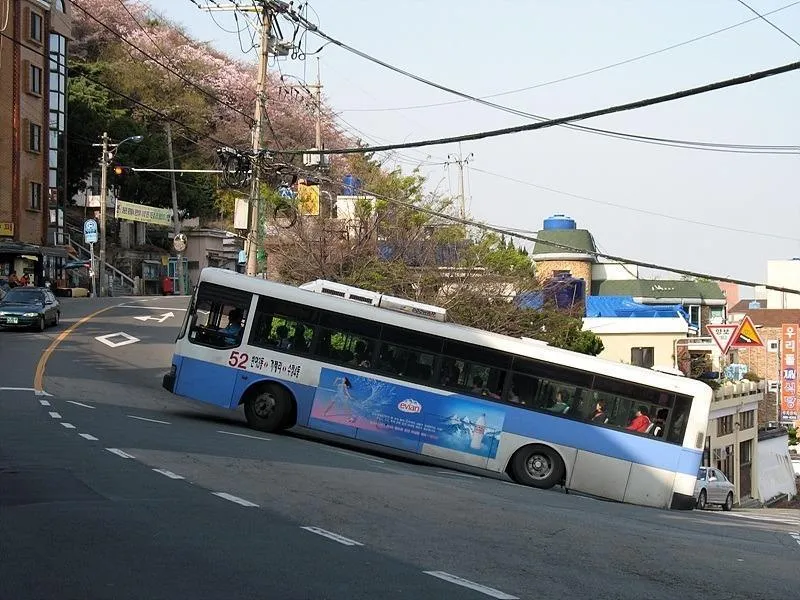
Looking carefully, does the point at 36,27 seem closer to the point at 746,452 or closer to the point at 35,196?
the point at 35,196

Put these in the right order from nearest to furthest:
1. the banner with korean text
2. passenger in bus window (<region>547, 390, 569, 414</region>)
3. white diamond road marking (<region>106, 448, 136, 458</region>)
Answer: white diamond road marking (<region>106, 448, 136, 458</region>) < passenger in bus window (<region>547, 390, 569, 414</region>) < the banner with korean text

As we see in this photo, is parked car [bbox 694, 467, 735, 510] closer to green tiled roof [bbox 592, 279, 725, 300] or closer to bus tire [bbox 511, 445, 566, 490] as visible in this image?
bus tire [bbox 511, 445, 566, 490]

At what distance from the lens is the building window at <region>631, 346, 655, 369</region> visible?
44.2 meters

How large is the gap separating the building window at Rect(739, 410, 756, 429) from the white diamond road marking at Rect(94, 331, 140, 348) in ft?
79.1

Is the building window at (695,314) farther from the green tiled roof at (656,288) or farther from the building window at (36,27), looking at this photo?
the building window at (36,27)

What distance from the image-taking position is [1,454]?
47.6ft

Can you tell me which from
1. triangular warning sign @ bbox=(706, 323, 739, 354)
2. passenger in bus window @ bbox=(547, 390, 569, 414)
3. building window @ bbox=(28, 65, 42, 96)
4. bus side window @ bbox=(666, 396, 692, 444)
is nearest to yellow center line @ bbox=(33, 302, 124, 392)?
passenger in bus window @ bbox=(547, 390, 569, 414)

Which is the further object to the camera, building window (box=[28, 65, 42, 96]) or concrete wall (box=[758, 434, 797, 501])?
building window (box=[28, 65, 42, 96])

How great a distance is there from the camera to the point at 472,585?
805 centimetres

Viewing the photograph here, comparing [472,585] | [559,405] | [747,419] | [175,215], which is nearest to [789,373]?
[747,419]

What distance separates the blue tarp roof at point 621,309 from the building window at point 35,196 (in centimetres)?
3097

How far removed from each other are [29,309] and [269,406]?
19.7 meters

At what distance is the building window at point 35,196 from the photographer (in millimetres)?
59969

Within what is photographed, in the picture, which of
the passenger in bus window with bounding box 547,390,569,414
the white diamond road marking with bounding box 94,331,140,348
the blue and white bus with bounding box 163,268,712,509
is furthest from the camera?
the white diamond road marking with bounding box 94,331,140,348
